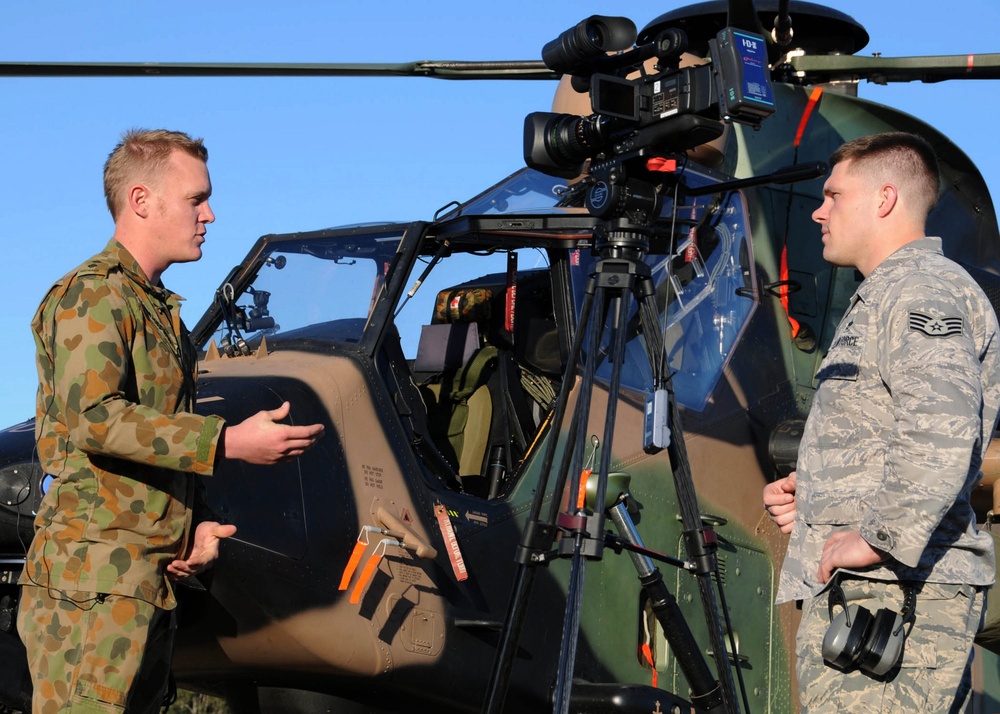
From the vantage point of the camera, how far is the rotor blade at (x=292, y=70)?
5.34 metres

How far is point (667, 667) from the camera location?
508 cm

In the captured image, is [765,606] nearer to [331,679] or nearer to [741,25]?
[331,679]

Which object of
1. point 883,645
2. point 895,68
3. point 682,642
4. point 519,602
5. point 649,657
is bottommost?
point 649,657

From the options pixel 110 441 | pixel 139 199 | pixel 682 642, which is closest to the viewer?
pixel 110 441

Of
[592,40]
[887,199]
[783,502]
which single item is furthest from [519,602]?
[592,40]

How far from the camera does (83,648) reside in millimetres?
3010

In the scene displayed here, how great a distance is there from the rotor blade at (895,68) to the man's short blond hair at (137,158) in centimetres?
361

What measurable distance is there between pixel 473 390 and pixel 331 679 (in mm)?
1479

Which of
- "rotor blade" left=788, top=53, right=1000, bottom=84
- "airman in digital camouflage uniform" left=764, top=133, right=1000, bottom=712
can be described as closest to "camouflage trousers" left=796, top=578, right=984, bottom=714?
"airman in digital camouflage uniform" left=764, top=133, right=1000, bottom=712

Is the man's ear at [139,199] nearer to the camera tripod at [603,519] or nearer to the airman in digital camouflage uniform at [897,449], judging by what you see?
the camera tripod at [603,519]

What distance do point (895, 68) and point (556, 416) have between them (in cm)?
319

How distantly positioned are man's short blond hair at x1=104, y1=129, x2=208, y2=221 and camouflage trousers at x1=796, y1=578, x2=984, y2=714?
79.5 inches

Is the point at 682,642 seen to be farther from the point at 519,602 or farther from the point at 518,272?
the point at 518,272

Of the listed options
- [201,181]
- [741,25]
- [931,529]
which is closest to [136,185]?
[201,181]
